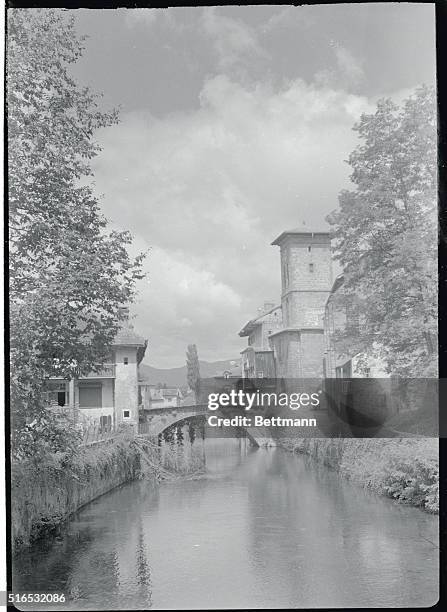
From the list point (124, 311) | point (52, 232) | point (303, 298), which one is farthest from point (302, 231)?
point (52, 232)

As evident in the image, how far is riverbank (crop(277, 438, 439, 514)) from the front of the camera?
4578 millimetres

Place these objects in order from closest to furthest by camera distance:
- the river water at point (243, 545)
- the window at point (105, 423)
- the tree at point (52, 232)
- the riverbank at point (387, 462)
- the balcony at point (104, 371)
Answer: the river water at point (243, 545) < the tree at point (52, 232) < the riverbank at point (387, 462) < the balcony at point (104, 371) < the window at point (105, 423)

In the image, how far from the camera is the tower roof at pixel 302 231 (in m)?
4.65

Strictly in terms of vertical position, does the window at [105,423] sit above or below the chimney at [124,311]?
below

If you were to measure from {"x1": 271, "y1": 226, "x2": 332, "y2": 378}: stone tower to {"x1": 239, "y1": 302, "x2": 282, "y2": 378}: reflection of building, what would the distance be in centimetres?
5

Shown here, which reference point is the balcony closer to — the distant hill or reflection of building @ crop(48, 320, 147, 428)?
reflection of building @ crop(48, 320, 147, 428)

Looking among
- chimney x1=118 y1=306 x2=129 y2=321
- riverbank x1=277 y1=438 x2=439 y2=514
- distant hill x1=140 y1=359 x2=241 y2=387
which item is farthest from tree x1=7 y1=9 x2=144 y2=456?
riverbank x1=277 y1=438 x2=439 y2=514

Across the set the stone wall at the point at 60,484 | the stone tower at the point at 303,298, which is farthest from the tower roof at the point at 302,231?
the stone wall at the point at 60,484

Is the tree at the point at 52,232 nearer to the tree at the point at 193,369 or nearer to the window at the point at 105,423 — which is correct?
the window at the point at 105,423

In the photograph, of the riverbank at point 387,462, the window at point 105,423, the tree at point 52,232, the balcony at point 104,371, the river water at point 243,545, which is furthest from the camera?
the window at point 105,423

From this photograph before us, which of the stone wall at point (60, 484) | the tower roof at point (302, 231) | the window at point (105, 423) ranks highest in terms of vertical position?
the tower roof at point (302, 231)

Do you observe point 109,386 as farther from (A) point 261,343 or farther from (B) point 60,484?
(A) point 261,343

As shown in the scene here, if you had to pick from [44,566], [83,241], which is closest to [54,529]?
[44,566]

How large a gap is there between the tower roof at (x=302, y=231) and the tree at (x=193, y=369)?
0.76 meters
